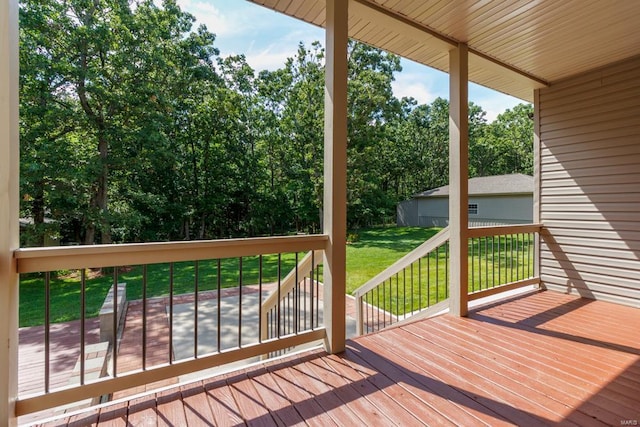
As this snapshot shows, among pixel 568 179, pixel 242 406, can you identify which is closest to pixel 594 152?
pixel 568 179

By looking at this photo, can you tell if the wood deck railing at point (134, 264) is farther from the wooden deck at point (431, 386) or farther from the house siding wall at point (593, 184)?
the house siding wall at point (593, 184)

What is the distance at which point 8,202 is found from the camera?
58.9 inches

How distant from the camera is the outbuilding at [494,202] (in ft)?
51.7

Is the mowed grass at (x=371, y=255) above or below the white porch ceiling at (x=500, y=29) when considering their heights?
below

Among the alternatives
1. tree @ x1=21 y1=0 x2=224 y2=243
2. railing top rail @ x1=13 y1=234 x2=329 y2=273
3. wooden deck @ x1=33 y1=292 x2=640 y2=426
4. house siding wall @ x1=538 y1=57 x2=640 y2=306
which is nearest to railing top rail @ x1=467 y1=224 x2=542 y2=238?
house siding wall @ x1=538 y1=57 x2=640 y2=306

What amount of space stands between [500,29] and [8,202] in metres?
3.79

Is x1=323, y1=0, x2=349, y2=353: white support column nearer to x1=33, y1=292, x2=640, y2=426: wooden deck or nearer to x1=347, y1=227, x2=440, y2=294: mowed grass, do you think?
x1=33, y1=292, x2=640, y2=426: wooden deck

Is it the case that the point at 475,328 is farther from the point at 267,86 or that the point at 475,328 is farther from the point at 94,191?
the point at 267,86

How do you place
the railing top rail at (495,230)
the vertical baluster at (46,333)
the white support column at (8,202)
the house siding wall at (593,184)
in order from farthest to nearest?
the house siding wall at (593,184) < the railing top rail at (495,230) < the vertical baluster at (46,333) < the white support column at (8,202)

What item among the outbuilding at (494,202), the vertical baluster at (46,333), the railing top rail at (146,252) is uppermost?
the outbuilding at (494,202)

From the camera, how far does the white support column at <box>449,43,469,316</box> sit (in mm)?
3086

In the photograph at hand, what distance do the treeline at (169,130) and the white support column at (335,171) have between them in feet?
29.2

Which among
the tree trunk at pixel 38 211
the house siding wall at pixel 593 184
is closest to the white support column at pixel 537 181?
the house siding wall at pixel 593 184

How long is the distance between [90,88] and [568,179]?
11184mm
